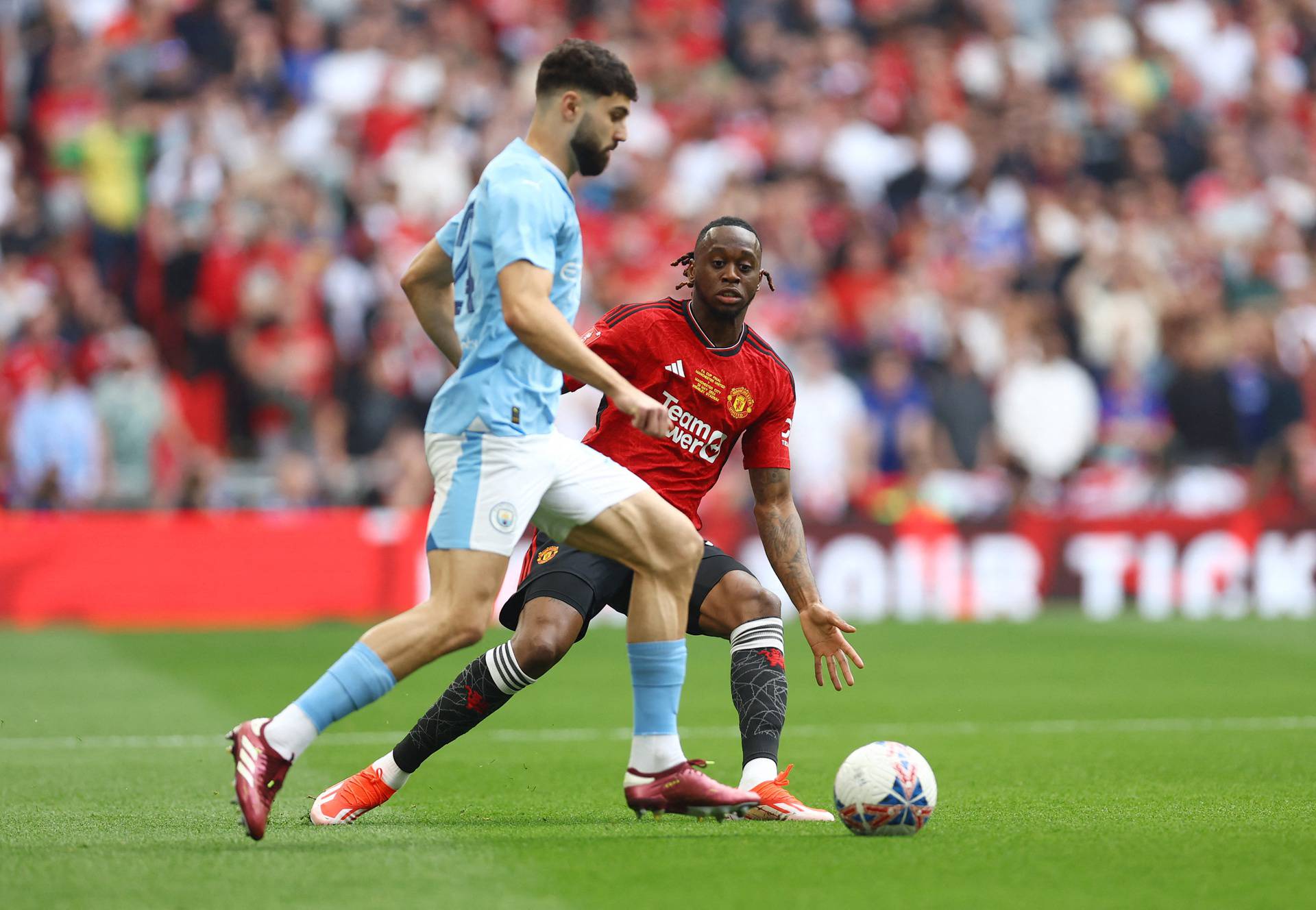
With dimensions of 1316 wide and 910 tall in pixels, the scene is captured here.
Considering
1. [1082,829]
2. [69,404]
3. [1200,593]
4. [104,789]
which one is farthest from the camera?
[1200,593]

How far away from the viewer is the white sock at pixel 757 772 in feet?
21.5

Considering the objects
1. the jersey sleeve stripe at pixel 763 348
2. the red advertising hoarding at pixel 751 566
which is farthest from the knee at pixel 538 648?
the red advertising hoarding at pixel 751 566

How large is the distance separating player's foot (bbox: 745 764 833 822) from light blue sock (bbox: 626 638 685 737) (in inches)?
18.5

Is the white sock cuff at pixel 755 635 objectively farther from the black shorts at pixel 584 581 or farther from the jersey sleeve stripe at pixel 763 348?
the jersey sleeve stripe at pixel 763 348

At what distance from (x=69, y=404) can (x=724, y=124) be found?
7.60m

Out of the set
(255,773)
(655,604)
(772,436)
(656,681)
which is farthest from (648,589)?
(255,773)

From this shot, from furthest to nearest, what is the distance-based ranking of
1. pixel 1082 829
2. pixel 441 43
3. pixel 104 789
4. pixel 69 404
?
pixel 441 43, pixel 69 404, pixel 104 789, pixel 1082 829

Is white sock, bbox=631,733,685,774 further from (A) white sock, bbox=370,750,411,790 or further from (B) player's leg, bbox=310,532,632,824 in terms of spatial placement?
(A) white sock, bbox=370,750,411,790

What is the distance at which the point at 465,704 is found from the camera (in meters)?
6.54

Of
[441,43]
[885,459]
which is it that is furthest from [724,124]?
[885,459]

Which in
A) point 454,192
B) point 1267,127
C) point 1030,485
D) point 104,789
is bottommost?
point 104,789

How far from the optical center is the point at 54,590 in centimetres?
1545

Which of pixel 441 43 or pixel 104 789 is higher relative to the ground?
pixel 441 43

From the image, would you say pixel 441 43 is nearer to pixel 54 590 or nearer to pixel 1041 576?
pixel 54 590
